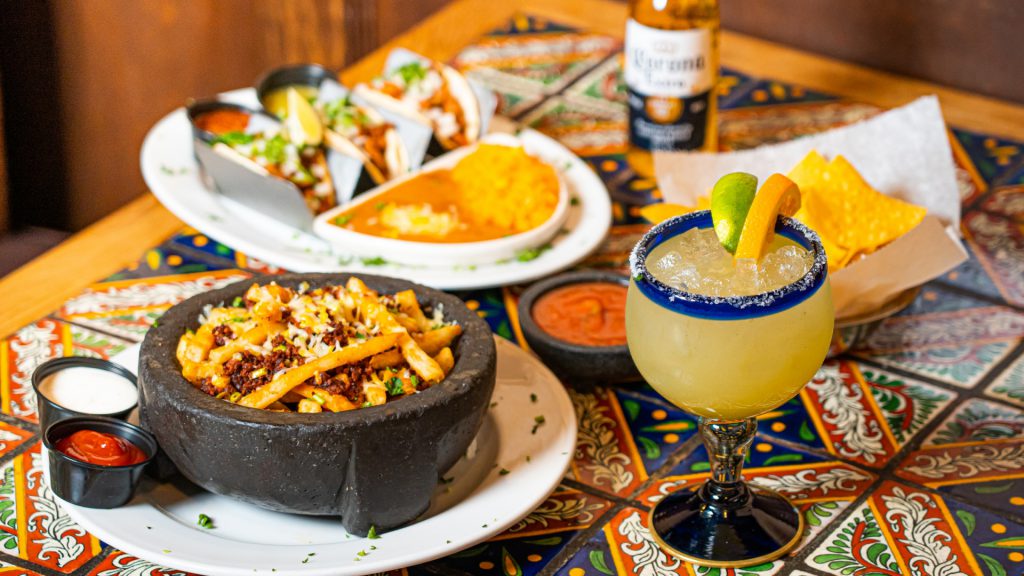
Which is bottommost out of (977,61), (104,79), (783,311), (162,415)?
(104,79)

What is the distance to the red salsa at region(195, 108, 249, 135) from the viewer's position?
2.48m

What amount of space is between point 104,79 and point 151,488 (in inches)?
104

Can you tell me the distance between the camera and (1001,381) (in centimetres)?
195

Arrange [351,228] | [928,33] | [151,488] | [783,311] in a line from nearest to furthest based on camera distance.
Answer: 1. [783,311]
2. [151,488]
3. [351,228]
4. [928,33]

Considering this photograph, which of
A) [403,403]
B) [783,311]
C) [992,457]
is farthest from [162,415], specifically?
[992,457]

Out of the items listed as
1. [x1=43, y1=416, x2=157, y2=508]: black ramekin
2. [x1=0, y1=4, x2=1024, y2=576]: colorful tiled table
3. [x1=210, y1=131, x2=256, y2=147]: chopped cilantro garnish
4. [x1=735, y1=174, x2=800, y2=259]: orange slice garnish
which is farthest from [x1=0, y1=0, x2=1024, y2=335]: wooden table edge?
[x1=735, y1=174, x2=800, y2=259]: orange slice garnish

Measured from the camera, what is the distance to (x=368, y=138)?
2455 mm

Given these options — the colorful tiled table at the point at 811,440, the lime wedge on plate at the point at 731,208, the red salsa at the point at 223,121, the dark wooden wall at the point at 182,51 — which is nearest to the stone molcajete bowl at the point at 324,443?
the colorful tiled table at the point at 811,440

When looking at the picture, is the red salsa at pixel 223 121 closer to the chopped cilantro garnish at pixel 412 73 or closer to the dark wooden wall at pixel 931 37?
the chopped cilantro garnish at pixel 412 73

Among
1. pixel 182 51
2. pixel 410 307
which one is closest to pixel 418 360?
pixel 410 307

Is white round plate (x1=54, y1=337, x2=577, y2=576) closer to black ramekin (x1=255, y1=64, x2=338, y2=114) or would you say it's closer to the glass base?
the glass base

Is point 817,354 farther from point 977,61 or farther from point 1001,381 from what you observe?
point 977,61

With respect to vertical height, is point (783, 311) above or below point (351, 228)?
above

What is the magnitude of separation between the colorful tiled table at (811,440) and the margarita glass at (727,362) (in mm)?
39
